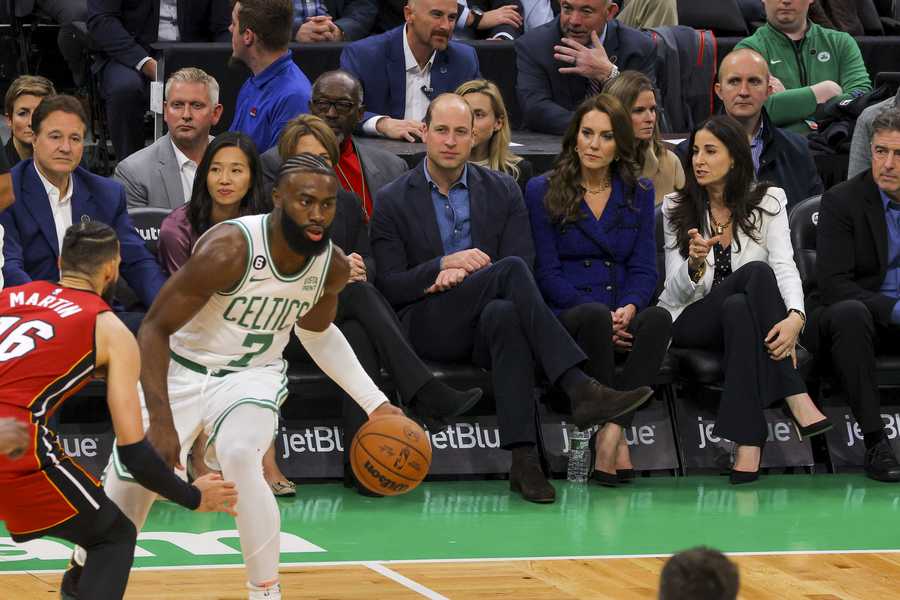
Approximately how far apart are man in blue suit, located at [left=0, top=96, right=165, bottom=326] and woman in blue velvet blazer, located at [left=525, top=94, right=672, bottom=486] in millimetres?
1741

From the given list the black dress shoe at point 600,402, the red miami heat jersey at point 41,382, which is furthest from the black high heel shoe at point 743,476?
the red miami heat jersey at point 41,382

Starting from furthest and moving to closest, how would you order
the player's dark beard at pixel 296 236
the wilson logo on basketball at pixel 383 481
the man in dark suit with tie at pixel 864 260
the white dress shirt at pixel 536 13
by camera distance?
the white dress shirt at pixel 536 13 < the man in dark suit with tie at pixel 864 260 < the wilson logo on basketball at pixel 383 481 < the player's dark beard at pixel 296 236

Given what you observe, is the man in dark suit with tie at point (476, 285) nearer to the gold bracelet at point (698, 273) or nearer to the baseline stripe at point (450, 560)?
the gold bracelet at point (698, 273)

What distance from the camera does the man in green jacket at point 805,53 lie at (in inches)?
353

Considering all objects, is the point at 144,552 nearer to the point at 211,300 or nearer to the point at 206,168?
the point at 211,300

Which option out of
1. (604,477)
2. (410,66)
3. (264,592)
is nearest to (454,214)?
(604,477)

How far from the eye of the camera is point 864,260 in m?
7.41

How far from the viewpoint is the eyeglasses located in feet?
23.7

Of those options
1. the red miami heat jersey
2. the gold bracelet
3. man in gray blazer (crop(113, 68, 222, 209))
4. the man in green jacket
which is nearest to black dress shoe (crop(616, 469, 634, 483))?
the gold bracelet

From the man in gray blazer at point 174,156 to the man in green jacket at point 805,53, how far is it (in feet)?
10.4

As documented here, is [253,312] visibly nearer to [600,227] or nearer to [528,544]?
[528,544]

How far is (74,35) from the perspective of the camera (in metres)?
9.23

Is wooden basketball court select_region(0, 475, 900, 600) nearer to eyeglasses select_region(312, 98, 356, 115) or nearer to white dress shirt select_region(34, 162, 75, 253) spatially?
white dress shirt select_region(34, 162, 75, 253)

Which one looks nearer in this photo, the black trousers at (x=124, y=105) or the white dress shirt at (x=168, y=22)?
the black trousers at (x=124, y=105)
